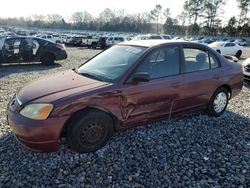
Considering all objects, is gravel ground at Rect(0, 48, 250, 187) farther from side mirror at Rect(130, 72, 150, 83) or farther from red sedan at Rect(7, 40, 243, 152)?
side mirror at Rect(130, 72, 150, 83)

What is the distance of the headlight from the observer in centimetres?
328

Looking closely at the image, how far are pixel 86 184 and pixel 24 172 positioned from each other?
32.8 inches

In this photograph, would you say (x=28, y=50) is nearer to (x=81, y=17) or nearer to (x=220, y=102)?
(x=220, y=102)

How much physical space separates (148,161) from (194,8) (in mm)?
73963

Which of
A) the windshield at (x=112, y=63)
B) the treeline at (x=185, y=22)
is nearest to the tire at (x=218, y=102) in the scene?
the windshield at (x=112, y=63)

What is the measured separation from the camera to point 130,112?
3900mm

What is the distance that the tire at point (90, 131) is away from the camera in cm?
347

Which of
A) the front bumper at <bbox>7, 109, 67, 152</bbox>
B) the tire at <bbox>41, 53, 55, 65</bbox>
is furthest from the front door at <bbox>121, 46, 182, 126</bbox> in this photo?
the tire at <bbox>41, 53, 55, 65</bbox>

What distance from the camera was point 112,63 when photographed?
4234 millimetres

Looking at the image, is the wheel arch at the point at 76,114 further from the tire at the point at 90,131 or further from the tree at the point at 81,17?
the tree at the point at 81,17

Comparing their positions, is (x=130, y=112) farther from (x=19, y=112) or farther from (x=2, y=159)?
(x=2, y=159)

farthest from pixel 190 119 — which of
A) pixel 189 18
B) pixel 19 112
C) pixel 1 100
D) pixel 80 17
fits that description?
pixel 80 17

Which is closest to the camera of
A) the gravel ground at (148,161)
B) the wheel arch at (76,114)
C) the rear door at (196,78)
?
the gravel ground at (148,161)

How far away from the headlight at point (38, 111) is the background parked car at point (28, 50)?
910cm
